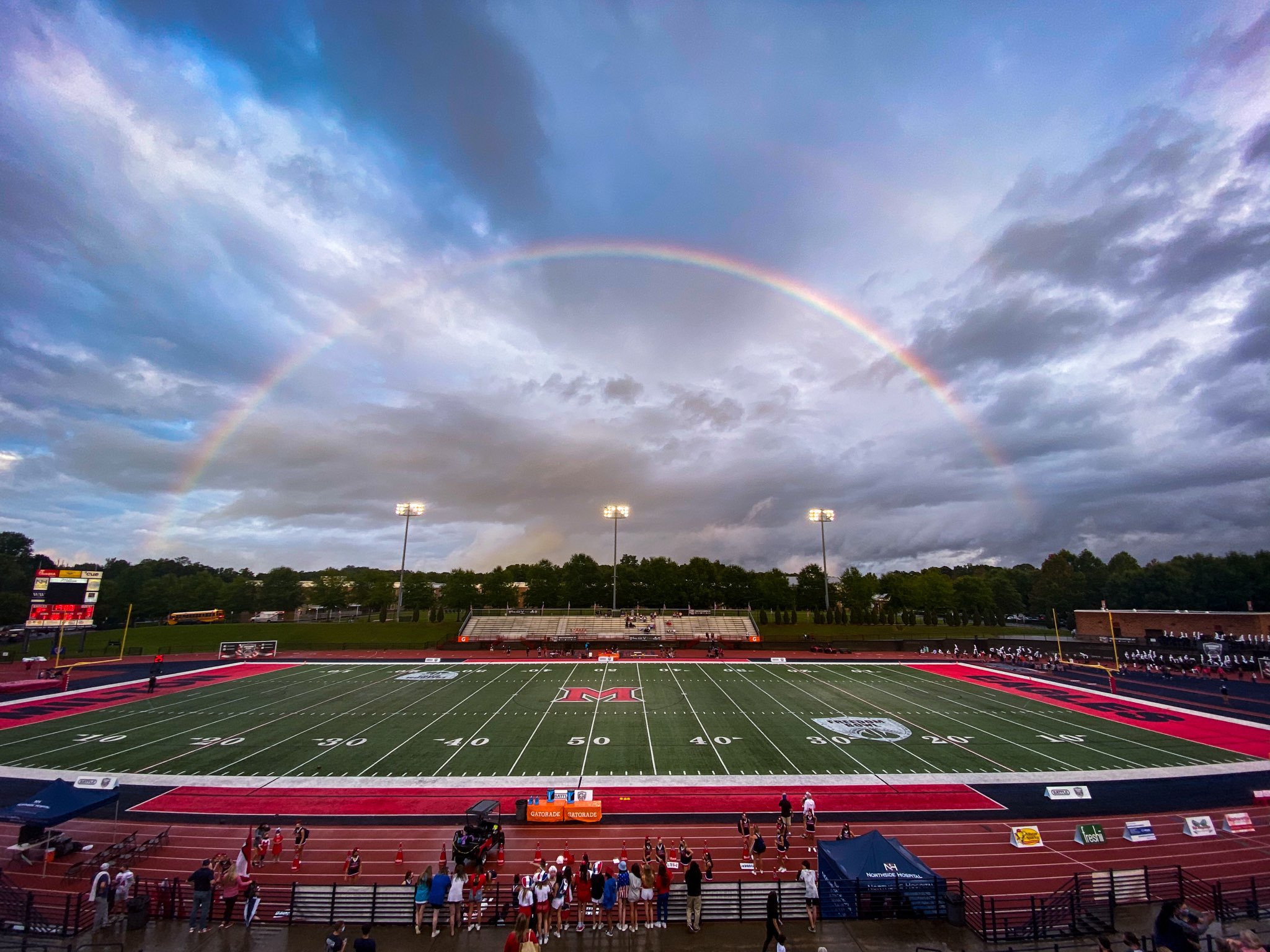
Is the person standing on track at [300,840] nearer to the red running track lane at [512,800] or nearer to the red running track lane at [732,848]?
the red running track lane at [732,848]

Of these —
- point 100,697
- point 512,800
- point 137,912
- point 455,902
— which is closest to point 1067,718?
point 512,800

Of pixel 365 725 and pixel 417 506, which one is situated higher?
pixel 417 506

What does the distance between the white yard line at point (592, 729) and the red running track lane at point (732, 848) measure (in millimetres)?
5339

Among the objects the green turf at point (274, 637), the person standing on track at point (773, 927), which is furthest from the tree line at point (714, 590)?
the person standing on track at point (773, 927)

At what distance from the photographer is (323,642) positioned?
2997 inches

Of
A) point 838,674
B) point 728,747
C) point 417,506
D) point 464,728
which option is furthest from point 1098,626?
point 417,506

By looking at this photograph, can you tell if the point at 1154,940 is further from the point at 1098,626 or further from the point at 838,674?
the point at 1098,626

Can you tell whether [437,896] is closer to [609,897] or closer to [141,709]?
[609,897]

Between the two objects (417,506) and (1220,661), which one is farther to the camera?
(417,506)

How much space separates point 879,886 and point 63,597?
6919 centimetres

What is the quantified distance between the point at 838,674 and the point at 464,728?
34.7 m

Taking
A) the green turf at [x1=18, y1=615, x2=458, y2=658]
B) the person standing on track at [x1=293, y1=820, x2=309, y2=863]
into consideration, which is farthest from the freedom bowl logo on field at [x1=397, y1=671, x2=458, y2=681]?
the person standing on track at [x1=293, y1=820, x2=309, y2=863]

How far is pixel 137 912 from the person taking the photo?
42.7ft

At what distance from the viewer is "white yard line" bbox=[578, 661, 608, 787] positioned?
25.3 metres
